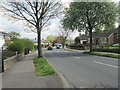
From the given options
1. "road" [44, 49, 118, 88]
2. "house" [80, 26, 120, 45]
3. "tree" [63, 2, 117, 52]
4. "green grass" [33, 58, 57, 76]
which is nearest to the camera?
"road" [44, 49, 118, 88]

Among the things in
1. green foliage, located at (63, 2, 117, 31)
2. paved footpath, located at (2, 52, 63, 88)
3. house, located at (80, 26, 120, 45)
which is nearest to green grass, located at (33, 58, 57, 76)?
paved footpath, located at (2, 52, 63, 88)

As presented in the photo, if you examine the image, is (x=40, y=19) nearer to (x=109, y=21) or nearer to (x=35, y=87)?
(x=109, y=21)

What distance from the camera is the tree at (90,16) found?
47000 millimetres

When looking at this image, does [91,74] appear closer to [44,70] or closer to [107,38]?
[44,70]

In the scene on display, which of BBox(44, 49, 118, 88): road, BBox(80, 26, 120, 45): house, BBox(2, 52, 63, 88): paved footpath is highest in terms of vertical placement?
BBox(80, 26, 120, 45): house

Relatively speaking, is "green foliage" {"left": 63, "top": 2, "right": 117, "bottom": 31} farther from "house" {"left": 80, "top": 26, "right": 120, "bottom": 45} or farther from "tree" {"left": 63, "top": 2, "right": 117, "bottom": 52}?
"house" {"left": 80, "top": 26, "right": 120, "bottom": 45}

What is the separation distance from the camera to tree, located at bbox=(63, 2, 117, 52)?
47.0 metres

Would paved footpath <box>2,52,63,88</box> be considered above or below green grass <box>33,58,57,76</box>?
below

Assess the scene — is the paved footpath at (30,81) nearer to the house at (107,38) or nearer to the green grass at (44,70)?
the green grass at (44,70)

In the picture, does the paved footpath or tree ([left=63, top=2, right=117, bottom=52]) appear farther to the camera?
tree ([left=63, top=2, right=117, bottom=52])

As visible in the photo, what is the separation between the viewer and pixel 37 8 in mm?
30375

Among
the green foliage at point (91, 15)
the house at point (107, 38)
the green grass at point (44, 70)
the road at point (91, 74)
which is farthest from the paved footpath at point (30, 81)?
the house at point (107, 38)

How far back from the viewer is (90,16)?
48812 mm

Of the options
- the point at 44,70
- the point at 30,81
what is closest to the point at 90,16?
the point at 44,70
